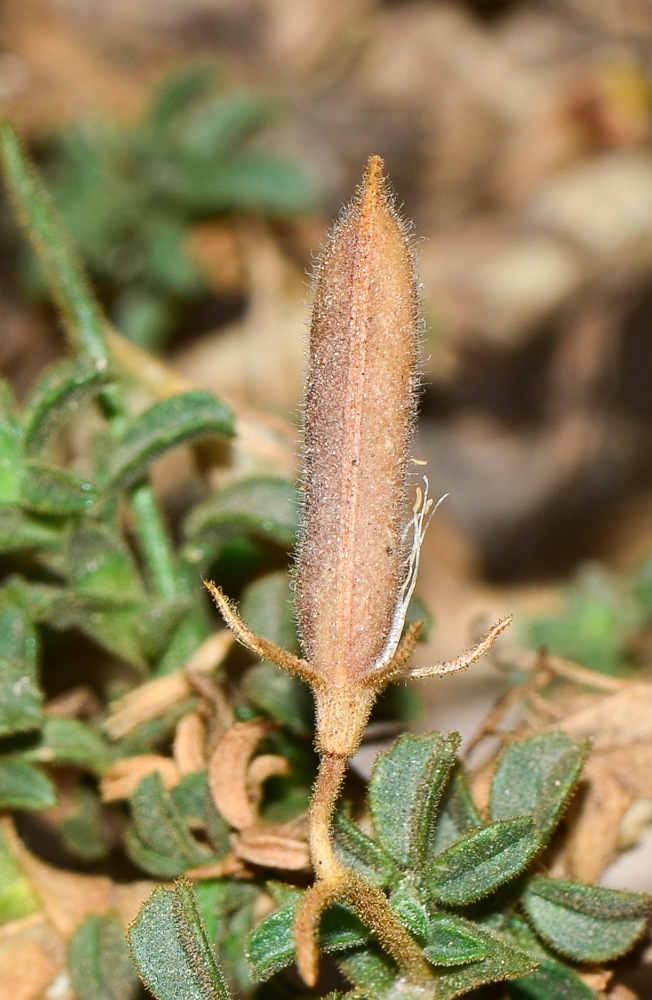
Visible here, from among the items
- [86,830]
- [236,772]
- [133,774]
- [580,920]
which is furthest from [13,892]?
[580,920]

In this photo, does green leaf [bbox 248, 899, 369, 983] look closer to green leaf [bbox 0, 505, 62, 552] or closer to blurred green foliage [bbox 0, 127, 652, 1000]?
blurred green foliage [bbox 0, 127, 652, 1000]

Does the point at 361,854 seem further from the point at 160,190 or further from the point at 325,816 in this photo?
the point at 160,190

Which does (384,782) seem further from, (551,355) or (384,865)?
(551,355)

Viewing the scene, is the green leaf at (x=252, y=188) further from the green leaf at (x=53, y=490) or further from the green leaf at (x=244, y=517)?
the green leaf at (x=53, y=490)

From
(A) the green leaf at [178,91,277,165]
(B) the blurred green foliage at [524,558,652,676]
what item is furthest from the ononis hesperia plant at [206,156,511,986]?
(A) the green leaf at [178,91,277,165]

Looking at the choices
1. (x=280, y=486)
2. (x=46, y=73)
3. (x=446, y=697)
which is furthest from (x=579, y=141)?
(x=280, y=486)

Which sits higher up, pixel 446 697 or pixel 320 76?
pixel 320 76

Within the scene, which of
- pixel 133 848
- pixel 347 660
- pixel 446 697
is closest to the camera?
pixel 347 660
